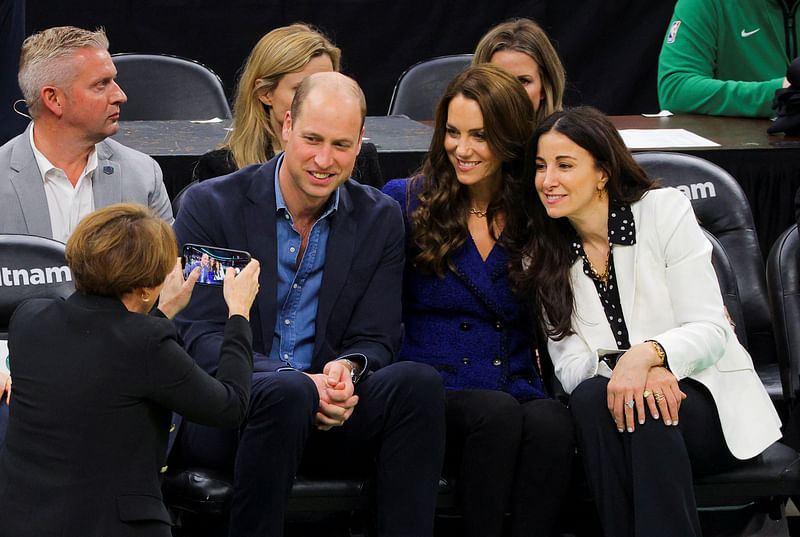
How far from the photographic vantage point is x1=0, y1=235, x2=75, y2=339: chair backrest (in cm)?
269

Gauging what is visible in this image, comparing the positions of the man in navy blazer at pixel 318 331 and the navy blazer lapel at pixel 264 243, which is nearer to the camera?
the man in navy blazer at pixel 318 331

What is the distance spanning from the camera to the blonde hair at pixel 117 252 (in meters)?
2.17

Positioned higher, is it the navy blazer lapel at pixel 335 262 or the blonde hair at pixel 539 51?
the blonde hair at pixel 539 51

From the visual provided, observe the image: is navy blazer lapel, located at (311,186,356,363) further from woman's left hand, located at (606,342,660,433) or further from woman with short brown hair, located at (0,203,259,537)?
woman's left hand, located at (606,342,660,433)

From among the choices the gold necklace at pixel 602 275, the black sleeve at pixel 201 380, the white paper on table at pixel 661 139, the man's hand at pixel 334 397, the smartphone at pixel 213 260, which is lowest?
the man's hand at pixel 334 397

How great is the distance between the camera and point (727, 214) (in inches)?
129

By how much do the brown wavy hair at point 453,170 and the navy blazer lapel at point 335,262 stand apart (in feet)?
0.70

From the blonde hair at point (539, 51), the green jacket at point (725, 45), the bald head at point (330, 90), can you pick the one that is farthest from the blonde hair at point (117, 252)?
the green jacket at point (725, 45)

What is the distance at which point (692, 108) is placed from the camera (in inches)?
185

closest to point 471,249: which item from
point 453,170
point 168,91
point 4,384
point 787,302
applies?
point 453,170

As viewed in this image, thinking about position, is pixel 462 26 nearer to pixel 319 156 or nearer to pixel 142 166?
pixel 142 166

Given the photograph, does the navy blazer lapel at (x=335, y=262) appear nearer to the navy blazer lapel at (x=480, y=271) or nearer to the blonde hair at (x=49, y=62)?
the navy blazer lapel at (x=480, y=271)

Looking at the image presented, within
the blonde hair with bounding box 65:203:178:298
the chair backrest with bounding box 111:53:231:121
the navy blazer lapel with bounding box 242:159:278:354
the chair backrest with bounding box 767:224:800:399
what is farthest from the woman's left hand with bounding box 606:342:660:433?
the chair backrest with bounding box 111:53:231:121

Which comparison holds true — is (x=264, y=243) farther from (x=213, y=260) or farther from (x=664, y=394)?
(x=664, y=394)
